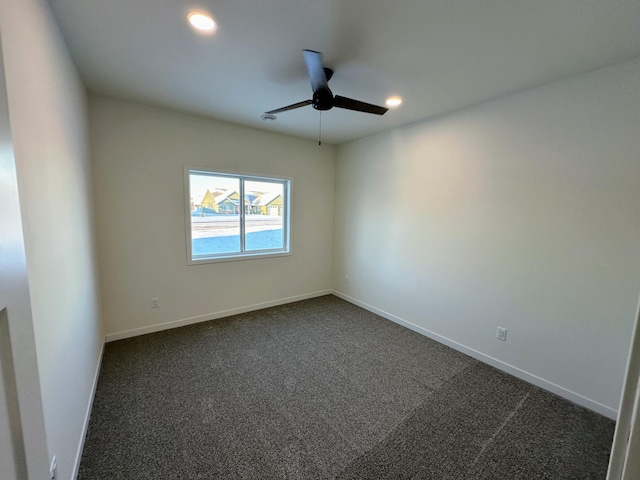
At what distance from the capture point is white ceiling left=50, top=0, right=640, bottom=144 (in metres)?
1.46

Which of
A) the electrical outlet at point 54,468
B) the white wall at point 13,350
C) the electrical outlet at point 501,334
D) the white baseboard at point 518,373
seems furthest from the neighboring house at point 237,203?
the electrical outlet at point 501,334

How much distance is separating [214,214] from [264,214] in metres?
0.73

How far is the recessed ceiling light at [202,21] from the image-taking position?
5.01 ft

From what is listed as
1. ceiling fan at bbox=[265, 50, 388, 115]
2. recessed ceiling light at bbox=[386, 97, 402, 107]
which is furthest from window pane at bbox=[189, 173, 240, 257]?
recessed ceiling light at bbox=[386, 97, 402, 107]

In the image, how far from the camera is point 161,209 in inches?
121

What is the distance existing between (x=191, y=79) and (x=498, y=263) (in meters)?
3.29

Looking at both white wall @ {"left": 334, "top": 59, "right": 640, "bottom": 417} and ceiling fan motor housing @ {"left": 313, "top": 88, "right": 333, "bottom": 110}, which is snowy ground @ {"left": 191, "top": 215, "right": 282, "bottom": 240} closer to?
white wall @ {"left": 334, "top": 59, "right": 640, "bottom": 417}

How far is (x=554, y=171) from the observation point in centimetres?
219

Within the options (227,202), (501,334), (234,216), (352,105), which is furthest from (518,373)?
(227,202)

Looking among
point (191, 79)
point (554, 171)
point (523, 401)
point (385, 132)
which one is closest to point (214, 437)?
point (523, 401)

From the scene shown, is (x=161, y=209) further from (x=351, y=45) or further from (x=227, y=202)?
(x=351, y=45)

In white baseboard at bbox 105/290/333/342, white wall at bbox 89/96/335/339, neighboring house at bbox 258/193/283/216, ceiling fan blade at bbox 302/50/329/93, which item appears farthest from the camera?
neighboring house at bbox 258/193/283/216

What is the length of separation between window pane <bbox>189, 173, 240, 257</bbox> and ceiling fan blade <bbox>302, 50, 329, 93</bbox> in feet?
6.90

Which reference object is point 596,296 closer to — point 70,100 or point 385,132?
point 385,132
